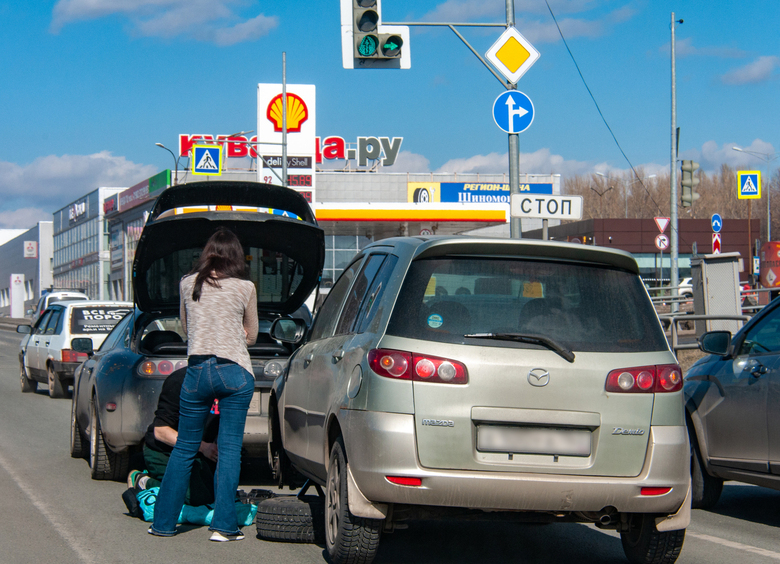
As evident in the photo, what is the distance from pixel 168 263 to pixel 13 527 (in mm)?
2541

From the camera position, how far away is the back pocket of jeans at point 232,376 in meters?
5.43

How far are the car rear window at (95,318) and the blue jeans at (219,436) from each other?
1062 centimetres

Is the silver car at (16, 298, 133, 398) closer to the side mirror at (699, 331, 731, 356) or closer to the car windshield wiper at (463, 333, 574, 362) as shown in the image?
the side mirror at (699, 331, 731, 356)

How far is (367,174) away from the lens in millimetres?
73188

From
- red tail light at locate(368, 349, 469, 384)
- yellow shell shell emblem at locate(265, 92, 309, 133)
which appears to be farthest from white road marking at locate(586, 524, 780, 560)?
yellow shell shell emblem at locate(265, 92, 309, 133)

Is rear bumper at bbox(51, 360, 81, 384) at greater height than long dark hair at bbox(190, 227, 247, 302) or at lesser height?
lesser

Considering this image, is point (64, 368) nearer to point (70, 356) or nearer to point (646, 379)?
point (70, 356)

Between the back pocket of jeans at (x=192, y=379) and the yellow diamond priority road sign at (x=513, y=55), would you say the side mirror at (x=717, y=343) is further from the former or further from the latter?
the yellow diamond priority road sign at (x=513, y=55)

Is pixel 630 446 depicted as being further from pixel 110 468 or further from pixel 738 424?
pixel 110 468

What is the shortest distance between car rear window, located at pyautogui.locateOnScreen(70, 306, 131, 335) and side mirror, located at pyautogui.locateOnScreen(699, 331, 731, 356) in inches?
441

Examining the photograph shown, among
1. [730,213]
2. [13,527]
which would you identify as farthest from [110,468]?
[730,213]

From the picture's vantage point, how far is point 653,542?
473 cm

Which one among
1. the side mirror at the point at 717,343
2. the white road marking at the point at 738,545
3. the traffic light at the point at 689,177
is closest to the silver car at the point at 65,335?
the side mirror at the point at 717,343

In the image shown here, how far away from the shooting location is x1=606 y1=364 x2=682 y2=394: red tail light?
14.4ft
